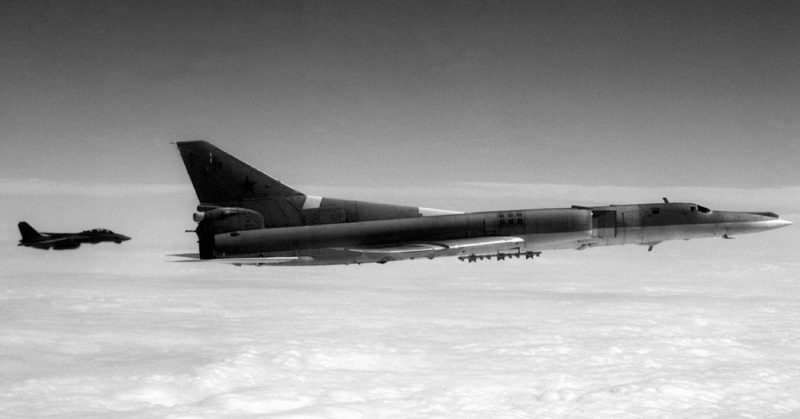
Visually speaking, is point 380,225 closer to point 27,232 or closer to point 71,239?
point 71,239

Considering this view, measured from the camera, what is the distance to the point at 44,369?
333ft

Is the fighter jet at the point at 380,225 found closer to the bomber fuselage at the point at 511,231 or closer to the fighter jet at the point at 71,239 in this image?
the bomber fuselage at the point at 511,231

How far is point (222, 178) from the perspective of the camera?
94.1ft

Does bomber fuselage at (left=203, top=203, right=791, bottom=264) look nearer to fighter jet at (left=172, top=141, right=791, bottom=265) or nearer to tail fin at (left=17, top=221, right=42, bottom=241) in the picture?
fighter jet at (left=172, top=141, right=791, bottom=265)

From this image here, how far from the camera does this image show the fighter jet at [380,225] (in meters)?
26.8

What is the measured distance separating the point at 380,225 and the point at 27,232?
7208cm

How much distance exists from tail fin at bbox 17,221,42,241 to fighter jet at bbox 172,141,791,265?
61558mm

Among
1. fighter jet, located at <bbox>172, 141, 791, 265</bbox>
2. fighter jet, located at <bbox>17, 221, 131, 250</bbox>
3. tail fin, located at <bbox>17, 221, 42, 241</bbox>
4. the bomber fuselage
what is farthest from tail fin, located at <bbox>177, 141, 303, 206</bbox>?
tail fin, located at <bbox>17, 221, 42, 241</bbox>

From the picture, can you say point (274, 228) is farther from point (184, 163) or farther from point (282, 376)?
point (282, 376)

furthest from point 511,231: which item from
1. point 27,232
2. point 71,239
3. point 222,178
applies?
point 27,232

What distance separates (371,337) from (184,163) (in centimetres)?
12959

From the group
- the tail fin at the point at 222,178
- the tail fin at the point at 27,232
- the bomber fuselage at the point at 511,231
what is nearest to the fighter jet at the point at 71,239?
the tail fin at the point at 27,232

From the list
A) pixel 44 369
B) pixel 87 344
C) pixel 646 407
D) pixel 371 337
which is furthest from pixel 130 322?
pixel 646 407

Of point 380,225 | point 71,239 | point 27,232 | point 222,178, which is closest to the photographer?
point 380,225
